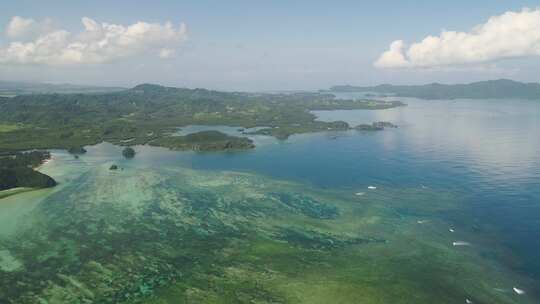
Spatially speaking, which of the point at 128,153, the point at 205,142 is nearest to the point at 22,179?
the point at 128,153

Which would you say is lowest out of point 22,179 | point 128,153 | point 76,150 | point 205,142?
point 22,179

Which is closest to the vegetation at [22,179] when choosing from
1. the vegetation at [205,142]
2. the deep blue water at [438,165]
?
the deep blue water at [438,165]

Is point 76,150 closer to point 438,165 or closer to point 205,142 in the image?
point 205,142

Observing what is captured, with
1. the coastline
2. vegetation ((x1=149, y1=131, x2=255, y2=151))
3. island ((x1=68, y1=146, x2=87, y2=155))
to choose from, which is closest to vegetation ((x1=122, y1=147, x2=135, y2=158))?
island ((x1=68, y1=146, x2=87, y2=155))

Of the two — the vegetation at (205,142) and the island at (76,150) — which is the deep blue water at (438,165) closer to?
the vegetation at (205,142)

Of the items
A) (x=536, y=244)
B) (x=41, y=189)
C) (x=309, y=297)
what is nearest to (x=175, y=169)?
(x=41, y=189)

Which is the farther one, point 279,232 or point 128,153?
point 128,153

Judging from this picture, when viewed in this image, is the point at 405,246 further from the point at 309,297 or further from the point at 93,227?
the point at 93,227

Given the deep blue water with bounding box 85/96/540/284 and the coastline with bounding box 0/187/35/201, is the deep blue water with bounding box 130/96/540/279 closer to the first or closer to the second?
the deep blue water with bounding box 85/96/540/284
